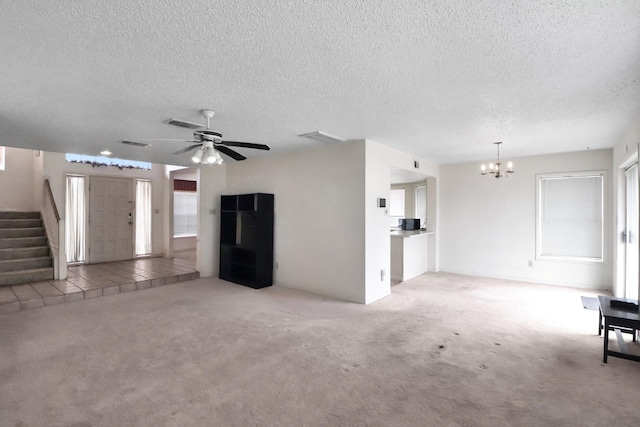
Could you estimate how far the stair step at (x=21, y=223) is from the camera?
613cm

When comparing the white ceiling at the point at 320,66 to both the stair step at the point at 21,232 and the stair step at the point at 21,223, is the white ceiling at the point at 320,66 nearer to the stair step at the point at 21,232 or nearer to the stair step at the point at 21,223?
the stair step at the point at 21,232

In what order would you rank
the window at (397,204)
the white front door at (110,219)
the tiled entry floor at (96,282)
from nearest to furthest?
the tiled entry floor at (96,282) → the white front door at (110,219) → the window at (397,204)

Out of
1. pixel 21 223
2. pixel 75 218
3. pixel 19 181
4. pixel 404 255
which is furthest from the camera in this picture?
pixel 75 218

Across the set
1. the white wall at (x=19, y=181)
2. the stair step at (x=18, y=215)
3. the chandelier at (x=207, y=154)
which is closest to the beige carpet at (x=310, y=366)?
the chandelier at (x=207, y=154)

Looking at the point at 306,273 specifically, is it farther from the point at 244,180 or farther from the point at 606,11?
the point at 606,11

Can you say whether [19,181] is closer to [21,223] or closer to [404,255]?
[21,223]

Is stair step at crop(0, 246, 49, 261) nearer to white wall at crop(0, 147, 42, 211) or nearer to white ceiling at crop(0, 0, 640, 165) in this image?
white wall at crop(0, 147, 42, 211)

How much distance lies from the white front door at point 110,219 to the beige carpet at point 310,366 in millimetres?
3609

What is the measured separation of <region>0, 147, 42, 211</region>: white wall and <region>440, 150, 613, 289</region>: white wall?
344 inches

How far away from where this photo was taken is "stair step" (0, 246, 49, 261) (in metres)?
5.49

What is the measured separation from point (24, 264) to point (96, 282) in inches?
Answer: 54.6

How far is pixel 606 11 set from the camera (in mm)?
1674

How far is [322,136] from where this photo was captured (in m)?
4.34

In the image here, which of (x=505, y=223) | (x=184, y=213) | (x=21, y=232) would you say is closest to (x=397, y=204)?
(x=505, y=223)
